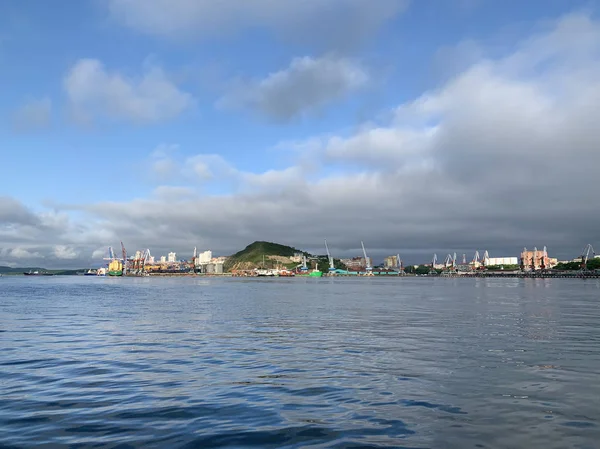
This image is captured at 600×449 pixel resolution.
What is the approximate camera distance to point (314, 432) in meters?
13.4

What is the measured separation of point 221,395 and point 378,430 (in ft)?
21.8

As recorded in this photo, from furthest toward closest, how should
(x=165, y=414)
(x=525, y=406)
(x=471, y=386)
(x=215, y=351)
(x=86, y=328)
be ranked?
(x=86, y=328) → (x=215, y=351) → (x=471, y=386) → (x=525, y=406) → (x=165, y=414)

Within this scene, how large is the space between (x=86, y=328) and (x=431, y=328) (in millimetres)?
29923

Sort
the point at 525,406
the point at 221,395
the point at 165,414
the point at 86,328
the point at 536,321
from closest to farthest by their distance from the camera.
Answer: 1. the point at 165,414
2. the point at 525,406
3. the point at 221,395
4. the point at 86,328
5. the point at 536,321

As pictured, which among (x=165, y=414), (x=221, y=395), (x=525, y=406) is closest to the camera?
(x=165, y=414)

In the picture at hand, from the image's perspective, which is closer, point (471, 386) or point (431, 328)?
point (471, 386)

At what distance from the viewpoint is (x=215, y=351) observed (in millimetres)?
28234

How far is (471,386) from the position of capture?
1928 cm

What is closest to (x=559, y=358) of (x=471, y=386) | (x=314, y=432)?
(x=471, y=386)

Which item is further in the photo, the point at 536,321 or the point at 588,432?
the point at 536,321

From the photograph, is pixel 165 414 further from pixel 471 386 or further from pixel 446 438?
pixel 471 386

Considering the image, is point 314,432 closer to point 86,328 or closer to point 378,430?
point 378,430

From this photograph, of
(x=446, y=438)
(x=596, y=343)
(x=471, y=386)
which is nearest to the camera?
(x=446, y=438)

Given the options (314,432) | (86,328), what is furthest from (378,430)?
(86,328)
